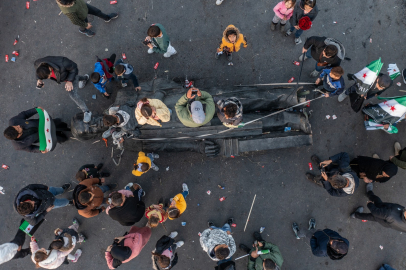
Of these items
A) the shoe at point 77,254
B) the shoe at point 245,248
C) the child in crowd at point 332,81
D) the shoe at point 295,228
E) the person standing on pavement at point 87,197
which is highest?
the child in crowd at point 332,81

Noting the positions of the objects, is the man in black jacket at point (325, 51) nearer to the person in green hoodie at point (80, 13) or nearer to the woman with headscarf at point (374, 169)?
the woman with headscarf at point (374, 169)

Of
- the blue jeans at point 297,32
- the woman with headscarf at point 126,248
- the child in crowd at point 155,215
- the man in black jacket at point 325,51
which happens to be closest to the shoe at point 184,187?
the child in crowd at point 155,215

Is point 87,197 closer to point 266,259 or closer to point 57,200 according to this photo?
point 57,200

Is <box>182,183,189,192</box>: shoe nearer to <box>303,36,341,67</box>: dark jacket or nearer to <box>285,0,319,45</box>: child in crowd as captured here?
<box>303,36,341,67</box>: dark jacket

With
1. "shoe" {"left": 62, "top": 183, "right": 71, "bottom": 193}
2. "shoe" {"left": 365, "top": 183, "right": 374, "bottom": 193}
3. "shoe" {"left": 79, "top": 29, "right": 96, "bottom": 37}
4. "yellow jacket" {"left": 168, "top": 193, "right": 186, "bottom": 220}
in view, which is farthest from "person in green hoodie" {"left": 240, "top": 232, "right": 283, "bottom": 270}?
"shoe" {"left": 79, "top": 29, "right": 96, "bottom": 37}

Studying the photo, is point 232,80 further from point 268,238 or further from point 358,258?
point 358,258

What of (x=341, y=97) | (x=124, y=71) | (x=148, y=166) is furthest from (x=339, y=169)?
(x=124, y=71)
